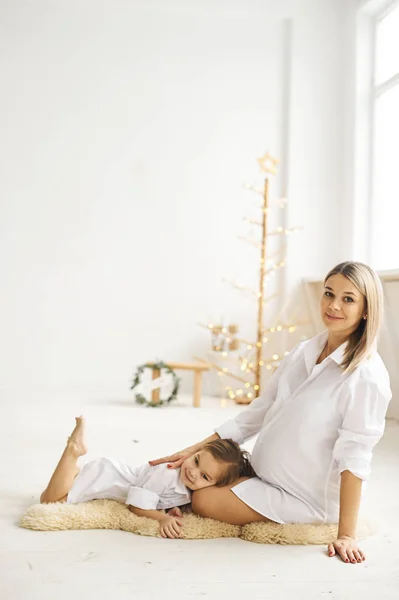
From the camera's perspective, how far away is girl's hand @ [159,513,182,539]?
1.87m

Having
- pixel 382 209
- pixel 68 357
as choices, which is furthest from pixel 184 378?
pixel 382 209

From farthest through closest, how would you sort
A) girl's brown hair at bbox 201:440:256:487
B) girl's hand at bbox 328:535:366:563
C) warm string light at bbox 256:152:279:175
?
warm string light at bbox 256:152:279:175 → girl's brown hair at bbox 201:440:256:487 → girl's hand at bbox 328:535:366:563

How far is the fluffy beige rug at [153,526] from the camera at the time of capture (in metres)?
1.87

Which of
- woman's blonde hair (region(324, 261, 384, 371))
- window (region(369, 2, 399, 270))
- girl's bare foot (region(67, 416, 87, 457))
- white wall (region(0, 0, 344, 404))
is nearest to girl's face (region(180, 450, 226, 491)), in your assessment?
girl's bare foot (region(67, 416, 87, 457))

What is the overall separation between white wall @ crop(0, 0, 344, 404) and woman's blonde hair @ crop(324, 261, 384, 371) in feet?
12.0

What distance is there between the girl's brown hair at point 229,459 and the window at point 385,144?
3210 mm

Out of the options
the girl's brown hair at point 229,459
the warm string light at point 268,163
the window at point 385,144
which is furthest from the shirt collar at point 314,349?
the warm string light at point 268,163

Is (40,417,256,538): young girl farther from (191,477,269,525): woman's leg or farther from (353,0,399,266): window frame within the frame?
(353,0,399,266): window frame

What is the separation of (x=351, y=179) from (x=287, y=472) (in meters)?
3.82

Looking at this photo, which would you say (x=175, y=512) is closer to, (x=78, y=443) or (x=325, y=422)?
(x=78, y=443)

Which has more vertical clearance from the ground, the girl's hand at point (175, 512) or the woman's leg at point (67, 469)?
the woman's leg at point (67, 469)

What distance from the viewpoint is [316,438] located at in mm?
1887

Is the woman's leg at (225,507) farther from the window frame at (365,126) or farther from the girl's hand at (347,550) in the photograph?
the window frame at (365,126)

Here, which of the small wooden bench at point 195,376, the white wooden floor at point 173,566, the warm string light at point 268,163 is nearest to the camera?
the white wooden floor at point 173,566
